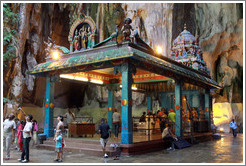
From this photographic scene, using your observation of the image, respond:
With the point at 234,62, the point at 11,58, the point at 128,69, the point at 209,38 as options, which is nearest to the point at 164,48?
the point at 209,38

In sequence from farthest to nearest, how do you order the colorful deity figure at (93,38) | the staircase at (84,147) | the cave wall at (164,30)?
the cave wall at (164,30) < the colorful deity figure at (93,38) < the staircase at (84,147)

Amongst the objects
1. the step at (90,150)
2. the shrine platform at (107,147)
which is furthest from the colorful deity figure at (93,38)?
the step at (90,150)

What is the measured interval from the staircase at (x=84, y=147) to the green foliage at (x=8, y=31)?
9281 millimetres

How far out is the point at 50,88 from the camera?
1230 centimetres

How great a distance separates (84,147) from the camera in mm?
10211

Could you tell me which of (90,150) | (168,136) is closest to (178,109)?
(168,136)

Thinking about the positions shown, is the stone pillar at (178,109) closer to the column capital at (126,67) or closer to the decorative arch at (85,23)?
the column capital at (126,67)

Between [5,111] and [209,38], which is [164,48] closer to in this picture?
[209,38]

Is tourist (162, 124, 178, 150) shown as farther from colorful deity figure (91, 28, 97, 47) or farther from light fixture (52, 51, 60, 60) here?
light fixture (52, 51, 60, 60)

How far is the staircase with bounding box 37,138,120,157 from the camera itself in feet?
30.4

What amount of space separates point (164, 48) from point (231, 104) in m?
8.29

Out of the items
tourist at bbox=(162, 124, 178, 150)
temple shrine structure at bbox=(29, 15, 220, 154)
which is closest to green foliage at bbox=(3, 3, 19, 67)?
temple shrine structure at bbox=(29, 15, 220, 154)

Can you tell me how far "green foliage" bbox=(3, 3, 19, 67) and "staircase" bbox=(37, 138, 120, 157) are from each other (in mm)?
9281

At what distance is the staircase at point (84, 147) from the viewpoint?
925 cm
